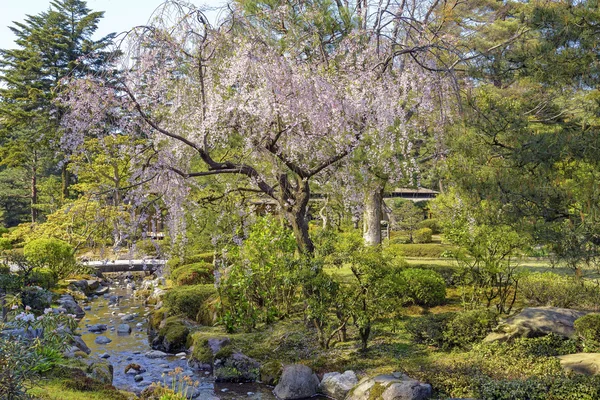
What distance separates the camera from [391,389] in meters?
6.68

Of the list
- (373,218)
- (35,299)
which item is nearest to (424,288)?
(373,218)

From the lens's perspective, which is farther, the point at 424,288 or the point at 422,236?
the point at 422,236

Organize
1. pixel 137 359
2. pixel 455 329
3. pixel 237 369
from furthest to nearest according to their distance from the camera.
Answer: pixel 137 359
pixel 237 369
pixel 455 329

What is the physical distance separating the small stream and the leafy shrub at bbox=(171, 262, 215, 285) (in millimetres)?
1347

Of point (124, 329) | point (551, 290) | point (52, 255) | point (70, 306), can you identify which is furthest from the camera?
point (52, 255)

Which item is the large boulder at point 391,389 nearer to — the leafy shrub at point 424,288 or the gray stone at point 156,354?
the leafy shrub at point 424,288

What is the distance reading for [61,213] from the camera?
2203 cm

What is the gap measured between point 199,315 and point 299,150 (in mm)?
5438

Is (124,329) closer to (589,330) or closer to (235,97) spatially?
(235,97)

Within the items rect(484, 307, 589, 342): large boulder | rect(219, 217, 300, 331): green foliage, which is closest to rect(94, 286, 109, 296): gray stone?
rect(219, 217, 300, 331): green foliage

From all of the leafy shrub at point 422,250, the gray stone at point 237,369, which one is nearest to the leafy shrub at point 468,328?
the gray stone at point 237,369

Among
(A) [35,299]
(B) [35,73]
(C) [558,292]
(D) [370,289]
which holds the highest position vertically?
(B) [35,73]

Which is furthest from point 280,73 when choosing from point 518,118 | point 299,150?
point 518,118

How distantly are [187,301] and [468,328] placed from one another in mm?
6708
